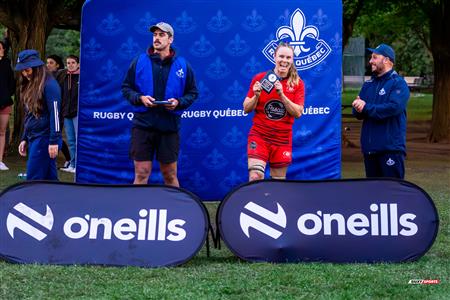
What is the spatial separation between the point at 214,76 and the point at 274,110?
2.51m

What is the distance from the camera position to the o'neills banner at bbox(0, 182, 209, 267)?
692 cm

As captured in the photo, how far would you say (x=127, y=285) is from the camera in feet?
20.4

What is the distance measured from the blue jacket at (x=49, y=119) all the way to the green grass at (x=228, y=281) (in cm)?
163

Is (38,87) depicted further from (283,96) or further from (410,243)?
(410,243)

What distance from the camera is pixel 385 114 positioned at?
8023mm

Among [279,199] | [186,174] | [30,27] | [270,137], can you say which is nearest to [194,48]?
[186,174]

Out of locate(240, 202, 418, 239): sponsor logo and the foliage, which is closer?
locate(240, 202, 418, 239): sponsor logo

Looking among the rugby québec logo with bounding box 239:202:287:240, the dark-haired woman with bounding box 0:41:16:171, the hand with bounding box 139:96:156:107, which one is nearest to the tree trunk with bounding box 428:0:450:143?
the dark-haired woman with bounding box 0:41:16:171

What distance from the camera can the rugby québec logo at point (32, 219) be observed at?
699 cm

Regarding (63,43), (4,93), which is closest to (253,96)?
(4,93)

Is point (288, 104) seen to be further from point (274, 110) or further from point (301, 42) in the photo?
point (301, 42)

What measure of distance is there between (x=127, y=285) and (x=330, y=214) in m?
1.77

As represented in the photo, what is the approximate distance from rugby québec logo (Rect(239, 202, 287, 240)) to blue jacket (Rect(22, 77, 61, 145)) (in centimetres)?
208

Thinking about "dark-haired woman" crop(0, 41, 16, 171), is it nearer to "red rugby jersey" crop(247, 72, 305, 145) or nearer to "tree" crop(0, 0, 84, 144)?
"tree" crop(0, 0, 84, 144)
